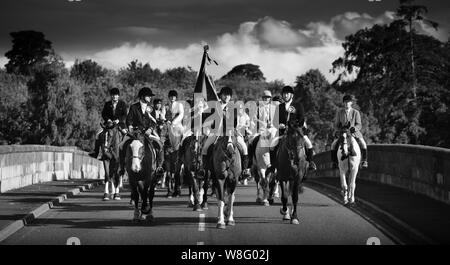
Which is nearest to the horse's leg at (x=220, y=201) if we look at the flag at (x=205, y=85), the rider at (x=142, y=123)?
the rider at (x=142, y=123)

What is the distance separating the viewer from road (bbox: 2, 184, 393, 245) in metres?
11.9

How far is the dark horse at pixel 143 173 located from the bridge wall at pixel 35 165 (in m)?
6.82

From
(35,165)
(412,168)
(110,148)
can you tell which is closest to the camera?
(110,148)

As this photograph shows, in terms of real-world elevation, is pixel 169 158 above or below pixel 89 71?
below

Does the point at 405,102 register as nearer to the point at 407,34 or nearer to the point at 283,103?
the point at 407,34

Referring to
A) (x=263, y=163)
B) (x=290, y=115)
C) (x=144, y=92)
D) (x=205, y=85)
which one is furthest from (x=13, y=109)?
(x=290, y=115)

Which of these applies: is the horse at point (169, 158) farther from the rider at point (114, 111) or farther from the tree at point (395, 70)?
the tree at point (395, 70)

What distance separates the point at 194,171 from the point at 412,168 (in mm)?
6513

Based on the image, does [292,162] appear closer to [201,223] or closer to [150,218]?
[201,223]

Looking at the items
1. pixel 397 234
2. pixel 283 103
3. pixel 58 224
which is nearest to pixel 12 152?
pixel 58 224

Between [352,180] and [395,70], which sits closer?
[352,180]

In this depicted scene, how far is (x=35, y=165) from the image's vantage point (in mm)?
25250

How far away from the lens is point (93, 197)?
20.8 metres

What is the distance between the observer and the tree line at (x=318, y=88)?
1043 inches
